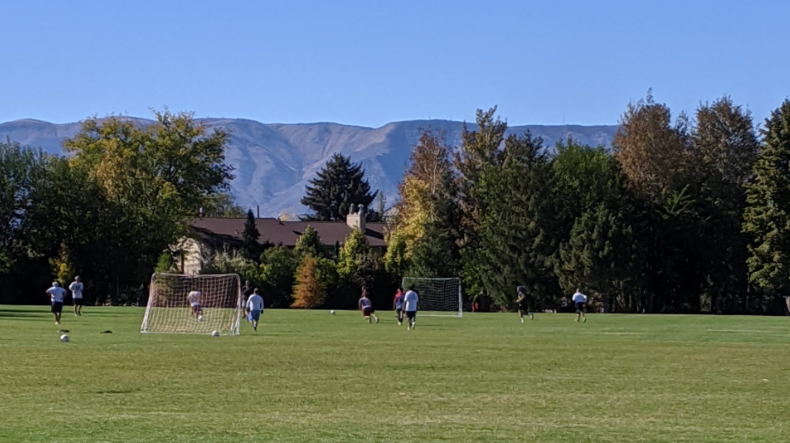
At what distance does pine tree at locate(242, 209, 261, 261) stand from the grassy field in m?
64.9

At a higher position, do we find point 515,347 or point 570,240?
point 570,240

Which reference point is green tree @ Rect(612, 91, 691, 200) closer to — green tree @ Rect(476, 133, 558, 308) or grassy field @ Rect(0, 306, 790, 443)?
green tree @ Rect(476, 133, 558, 308)

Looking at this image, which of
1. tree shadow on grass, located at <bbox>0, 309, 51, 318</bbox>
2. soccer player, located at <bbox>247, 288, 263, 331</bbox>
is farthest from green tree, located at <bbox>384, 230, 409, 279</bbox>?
soccer player, located at <bbox>247, 288, 263, 331</bbox>

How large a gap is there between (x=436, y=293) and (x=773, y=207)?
20.9m

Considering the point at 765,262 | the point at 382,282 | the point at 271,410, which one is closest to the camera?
the point at 271,410

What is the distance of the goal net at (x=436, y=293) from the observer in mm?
70188

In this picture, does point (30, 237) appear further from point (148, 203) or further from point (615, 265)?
point (615, 265)

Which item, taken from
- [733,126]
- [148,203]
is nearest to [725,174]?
[733,126]

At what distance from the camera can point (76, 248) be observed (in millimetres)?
80688

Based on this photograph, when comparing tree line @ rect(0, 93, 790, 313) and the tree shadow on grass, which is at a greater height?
tree line @ rect(0, 93, 790, 313)

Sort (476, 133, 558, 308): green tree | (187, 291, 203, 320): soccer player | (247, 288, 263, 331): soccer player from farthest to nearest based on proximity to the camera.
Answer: (476, 133, 558, 308): green tree → (187, 291, 203, 320): soccer player → (247, 288, 263, 331): soccer player

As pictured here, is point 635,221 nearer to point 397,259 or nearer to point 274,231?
point 397,259

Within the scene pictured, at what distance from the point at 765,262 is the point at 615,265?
8.83 metres

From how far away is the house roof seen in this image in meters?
101
